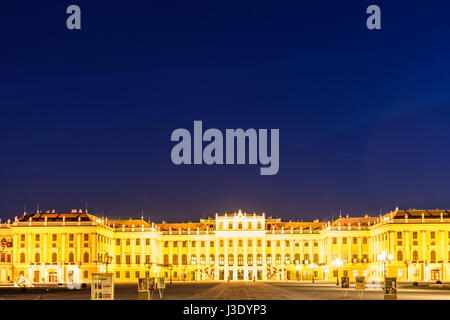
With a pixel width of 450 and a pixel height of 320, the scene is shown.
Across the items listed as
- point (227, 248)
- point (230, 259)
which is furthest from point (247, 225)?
point (230, 259)

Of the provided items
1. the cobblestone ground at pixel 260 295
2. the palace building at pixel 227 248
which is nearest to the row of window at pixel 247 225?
the palace building at pixel 227 248

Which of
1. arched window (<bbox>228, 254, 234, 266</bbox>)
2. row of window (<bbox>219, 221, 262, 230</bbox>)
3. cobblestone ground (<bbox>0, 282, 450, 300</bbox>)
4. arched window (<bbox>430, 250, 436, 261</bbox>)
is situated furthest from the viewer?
row of window (<bbox>219, 221, 262, 230</bbox>)

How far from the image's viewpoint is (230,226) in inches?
6299

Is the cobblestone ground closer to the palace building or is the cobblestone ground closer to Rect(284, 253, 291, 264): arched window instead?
the palace building

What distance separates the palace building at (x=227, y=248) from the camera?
13450 cm

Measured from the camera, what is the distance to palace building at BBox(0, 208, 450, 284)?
13450cm

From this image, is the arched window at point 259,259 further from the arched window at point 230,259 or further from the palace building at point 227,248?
the arched window at point 230,259

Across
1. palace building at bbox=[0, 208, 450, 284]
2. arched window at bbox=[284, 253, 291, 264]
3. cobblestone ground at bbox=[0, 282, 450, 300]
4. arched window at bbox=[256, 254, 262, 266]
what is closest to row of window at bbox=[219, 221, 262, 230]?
palace building at bbox=[0, 208, 450, 284]

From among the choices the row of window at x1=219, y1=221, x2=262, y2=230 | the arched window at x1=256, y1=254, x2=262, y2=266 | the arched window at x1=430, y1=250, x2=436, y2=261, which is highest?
the row of window at x1=219, y1=221, x2=262, y2=230

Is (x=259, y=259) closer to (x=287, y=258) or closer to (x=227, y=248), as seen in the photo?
(x=287, y=258)

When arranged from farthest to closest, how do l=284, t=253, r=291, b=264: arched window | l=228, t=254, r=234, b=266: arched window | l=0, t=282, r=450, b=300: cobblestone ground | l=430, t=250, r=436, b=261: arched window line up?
1. l=228, t=254, r=234, b=266: arched window
2. l=284, t=253, r=291, b=264: arched window
3. l=430, t=250, r=436, b=261: arched window
4. l=0, t=282, r=450, b=300: cobblestone ground
